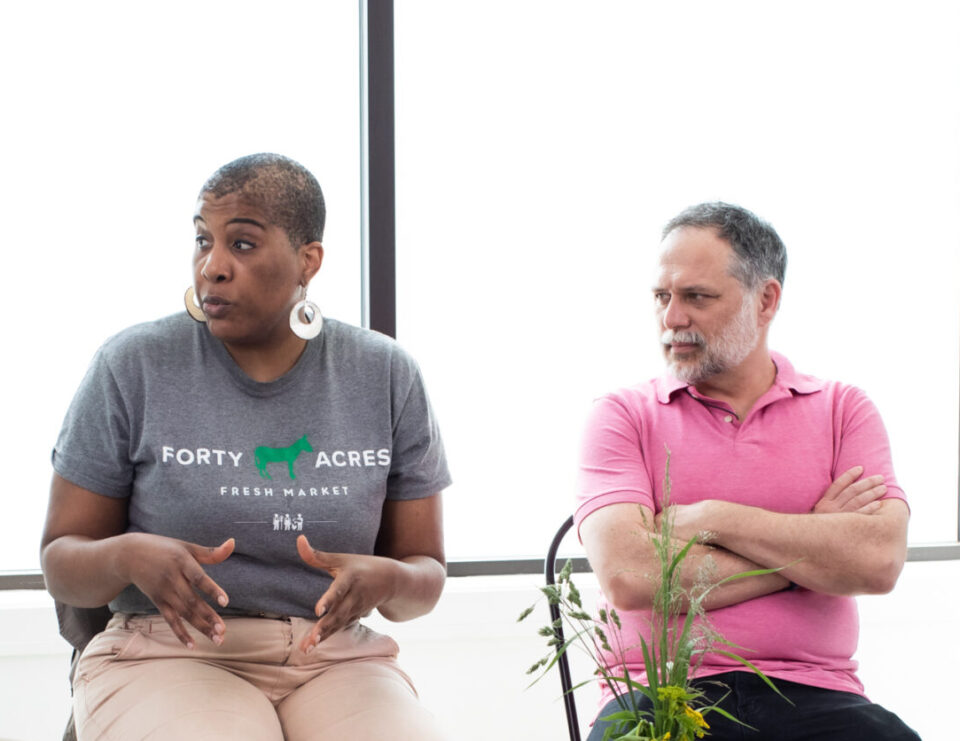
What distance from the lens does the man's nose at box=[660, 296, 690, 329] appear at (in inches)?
77.7

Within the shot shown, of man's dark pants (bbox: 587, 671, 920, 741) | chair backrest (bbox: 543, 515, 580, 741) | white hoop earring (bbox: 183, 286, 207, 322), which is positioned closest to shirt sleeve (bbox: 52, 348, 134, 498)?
white hoop earring (bbox: 183, 286, 207, 322)

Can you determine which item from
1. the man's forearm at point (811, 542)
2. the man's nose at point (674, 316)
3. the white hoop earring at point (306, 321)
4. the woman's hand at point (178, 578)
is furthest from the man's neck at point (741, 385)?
the woman's hand at point (178, 578)

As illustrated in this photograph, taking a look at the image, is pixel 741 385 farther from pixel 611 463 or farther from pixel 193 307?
pixel 193 307

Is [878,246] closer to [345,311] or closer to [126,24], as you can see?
[345,311]

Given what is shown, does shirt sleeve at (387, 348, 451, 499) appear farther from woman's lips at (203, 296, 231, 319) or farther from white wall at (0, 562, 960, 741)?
white wall at (0, 562, 960, 741)

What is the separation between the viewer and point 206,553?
55.4 inches

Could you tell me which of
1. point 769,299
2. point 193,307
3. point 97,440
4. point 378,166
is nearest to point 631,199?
point 378,166

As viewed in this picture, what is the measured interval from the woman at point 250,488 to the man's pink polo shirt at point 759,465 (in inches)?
15.7

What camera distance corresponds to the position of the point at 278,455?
5.38ft

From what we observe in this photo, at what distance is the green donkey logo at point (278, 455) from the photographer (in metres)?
1.63

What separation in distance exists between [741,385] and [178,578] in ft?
3.95

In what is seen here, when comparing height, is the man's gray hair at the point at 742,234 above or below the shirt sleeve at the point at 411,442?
above

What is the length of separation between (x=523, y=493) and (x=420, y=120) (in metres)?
1.11

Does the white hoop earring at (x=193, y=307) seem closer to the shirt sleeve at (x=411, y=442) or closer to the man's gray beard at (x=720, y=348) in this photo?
the shirt sleeve at (x=411, y=442)
